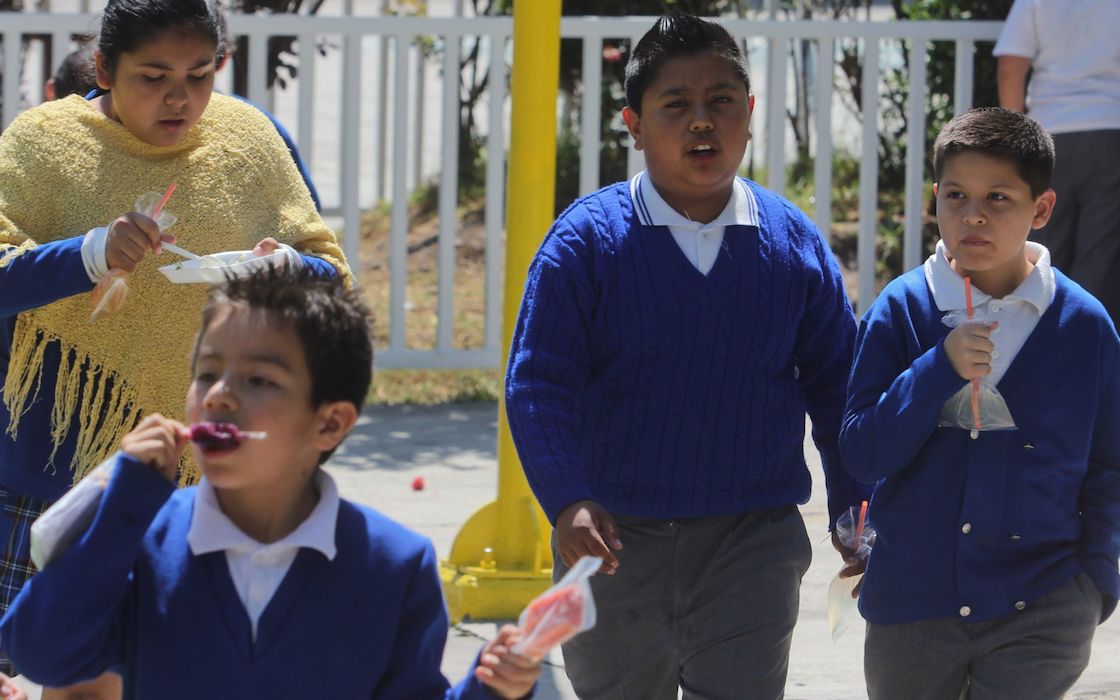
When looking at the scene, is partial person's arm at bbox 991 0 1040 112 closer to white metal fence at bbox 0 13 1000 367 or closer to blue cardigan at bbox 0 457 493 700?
white metal fence at bbox 0 13 1000 367

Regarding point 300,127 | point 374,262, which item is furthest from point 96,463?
point 374,262

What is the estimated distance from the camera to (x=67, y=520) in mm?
2404

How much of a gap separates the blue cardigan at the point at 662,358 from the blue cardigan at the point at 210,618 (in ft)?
2.46

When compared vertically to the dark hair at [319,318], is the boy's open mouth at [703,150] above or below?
above

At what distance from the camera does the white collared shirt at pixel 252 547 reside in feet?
8.16

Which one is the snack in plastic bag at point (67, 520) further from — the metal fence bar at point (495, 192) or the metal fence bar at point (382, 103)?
the metal fence bar at point (382, 103)

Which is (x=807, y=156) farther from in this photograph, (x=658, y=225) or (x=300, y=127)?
(x=658, y=225)

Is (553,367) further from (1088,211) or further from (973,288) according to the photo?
(1088,211)

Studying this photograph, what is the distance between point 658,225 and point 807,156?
7745 millimetres

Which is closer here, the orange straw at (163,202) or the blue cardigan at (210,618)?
the blue cardigan at (210,618)

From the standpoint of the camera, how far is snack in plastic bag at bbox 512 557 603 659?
7.43 ft

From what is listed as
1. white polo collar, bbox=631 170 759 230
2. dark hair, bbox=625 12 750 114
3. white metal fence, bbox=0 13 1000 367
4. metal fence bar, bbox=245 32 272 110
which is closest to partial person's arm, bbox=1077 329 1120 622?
white polo collar, bbox=631 170 759 230

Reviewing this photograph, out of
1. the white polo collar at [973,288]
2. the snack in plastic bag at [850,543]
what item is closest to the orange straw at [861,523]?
the snack in plastic bag at [850,543]

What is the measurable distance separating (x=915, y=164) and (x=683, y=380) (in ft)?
16.9
